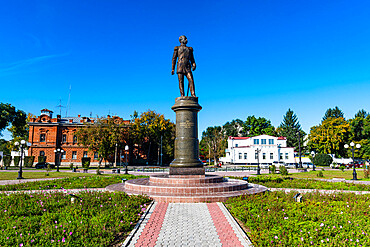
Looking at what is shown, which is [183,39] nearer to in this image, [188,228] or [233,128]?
[188,228]

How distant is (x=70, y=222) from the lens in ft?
17.6

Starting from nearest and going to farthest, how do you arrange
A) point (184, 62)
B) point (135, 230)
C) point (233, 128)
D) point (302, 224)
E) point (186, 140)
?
1. point (302, 224)
2. point (135, 230)
3. point (186, 140)
4. point (184, 62)
5. point (233, 128)

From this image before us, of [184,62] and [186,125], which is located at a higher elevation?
[184,62]

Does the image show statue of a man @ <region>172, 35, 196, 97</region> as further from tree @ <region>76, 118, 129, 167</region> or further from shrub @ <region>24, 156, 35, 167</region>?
shrub @ <region>24, 156, 35, 167</region>

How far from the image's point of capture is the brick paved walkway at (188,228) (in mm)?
4945

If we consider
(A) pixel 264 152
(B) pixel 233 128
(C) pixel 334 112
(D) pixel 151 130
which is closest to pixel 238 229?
(D) pixel 151 130

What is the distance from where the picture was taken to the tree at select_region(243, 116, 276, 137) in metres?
72.7

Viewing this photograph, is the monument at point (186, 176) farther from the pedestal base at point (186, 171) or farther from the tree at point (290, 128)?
the tree at point (290, 128)

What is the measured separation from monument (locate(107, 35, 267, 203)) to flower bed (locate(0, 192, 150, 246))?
1520mm

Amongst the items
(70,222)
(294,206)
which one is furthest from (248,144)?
(70,222)

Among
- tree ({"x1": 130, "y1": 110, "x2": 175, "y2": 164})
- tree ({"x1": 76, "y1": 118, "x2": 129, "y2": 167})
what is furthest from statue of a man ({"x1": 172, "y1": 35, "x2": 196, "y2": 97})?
tree ({"x1": 130, "y1": 110, "x2": 175, "y2": 164})

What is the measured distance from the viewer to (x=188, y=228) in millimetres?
5820

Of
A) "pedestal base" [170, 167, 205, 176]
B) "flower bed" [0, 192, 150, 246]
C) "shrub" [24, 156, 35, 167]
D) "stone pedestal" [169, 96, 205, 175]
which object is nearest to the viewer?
"flower bed" [0, 192, 150, 246]

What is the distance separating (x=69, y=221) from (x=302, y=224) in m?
5.20
